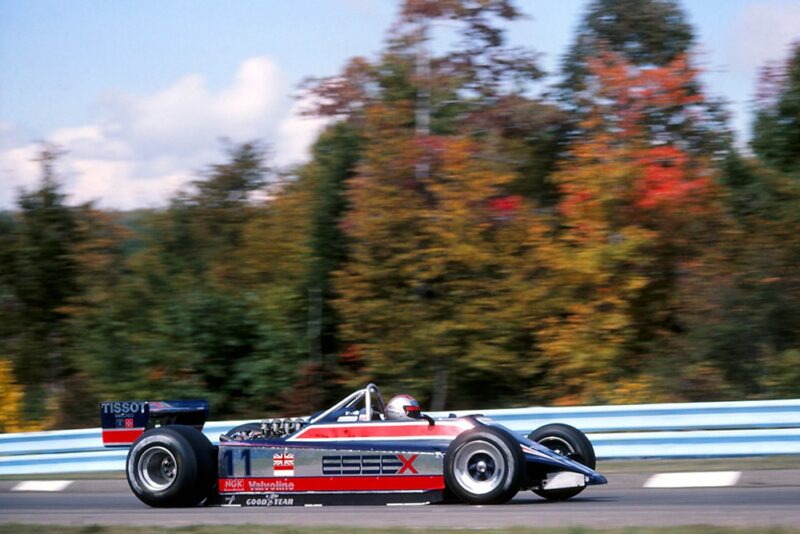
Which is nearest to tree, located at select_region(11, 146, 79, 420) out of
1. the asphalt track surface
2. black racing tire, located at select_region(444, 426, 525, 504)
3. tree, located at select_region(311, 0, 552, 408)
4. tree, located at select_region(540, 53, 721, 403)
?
tree, located at select_region(311, 0, 552, 408)

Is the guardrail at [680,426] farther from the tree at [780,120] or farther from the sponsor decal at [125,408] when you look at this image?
the tree at [780,120]

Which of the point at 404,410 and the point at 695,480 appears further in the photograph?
the point at 695,480

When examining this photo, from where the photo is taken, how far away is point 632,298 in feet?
67.7

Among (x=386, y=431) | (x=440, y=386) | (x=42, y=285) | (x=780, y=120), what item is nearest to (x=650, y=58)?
(x=780, y=120)

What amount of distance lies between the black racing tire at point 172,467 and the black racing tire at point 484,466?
2.33 metres

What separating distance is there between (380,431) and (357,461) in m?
0.33

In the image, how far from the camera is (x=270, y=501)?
9562 millimetres

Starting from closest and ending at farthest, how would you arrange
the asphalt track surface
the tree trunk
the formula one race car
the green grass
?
the green grass
the asphalt track surface
the formula one race car
the tree trunk

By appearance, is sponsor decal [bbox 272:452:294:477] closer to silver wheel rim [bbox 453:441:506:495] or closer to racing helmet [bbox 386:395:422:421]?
racing helmet [bbox 386:395:422:421]

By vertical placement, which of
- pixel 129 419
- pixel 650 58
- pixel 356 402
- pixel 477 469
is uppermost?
pixel 650 58

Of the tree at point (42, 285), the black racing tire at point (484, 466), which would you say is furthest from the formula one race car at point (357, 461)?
the tree at point (42, 285)

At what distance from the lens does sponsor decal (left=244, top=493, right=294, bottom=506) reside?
952cm

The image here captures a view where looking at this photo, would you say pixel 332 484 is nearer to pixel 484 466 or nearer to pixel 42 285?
pixel 484 466

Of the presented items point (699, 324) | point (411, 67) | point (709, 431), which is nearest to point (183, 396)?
point (411, 67)
